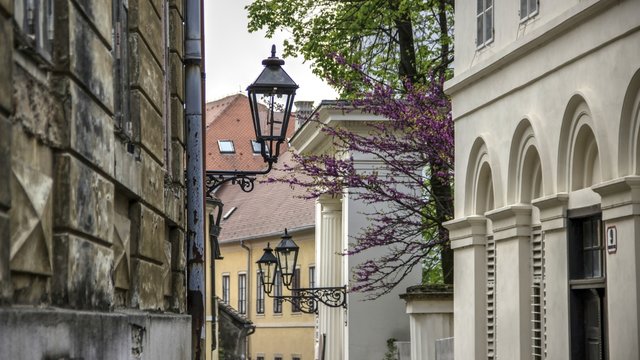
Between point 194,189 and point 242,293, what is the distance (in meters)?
49.7

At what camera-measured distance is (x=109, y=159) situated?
7766mm

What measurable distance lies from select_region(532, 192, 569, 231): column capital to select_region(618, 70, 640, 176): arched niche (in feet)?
5.87

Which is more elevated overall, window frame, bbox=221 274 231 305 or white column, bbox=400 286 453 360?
window frame, bbox=221 274 231 305

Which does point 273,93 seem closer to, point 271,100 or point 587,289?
point 271,100

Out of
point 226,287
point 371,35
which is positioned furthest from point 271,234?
point 371,35

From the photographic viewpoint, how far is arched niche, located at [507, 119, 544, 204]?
15672mm

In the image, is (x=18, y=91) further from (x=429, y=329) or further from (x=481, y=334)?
(x=429, y=329)

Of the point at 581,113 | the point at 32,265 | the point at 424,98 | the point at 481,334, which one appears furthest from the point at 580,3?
the point at 424,98

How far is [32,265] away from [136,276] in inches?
149

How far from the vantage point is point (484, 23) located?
57.3 ft

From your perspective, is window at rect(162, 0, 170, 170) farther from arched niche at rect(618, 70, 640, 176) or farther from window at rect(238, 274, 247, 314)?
window at rect(238, 274, 247, 314)

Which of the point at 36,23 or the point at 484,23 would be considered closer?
the point at 36,23

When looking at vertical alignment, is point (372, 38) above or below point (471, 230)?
above

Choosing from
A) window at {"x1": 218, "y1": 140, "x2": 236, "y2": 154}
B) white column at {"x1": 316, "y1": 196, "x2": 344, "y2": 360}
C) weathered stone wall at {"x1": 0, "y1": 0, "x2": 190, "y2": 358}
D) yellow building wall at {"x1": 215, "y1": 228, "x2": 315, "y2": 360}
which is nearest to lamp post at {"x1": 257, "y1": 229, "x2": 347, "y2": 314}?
white column at {"x1": 316, "y1": 196, "x2": 344, "y2": 360}
